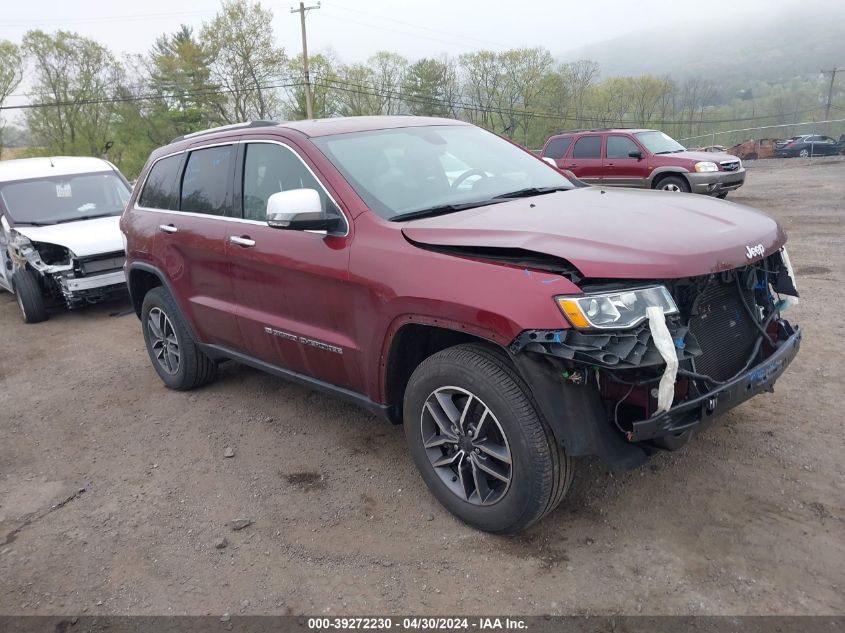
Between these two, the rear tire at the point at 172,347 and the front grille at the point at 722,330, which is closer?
the front grille at the point at 722,330

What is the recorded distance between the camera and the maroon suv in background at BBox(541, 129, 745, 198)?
13.6 metres

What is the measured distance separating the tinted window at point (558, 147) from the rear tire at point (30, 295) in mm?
11167

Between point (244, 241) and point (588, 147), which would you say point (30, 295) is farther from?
point (588, 147)

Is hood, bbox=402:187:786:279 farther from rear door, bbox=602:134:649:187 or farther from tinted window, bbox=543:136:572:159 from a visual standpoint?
tinted window, bbox=543:136:572:159

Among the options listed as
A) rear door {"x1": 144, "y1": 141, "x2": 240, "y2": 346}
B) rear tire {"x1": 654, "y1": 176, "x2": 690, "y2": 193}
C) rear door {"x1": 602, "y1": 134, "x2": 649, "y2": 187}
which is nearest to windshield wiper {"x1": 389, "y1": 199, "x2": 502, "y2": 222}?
rear door {"x1": 144, "y1": 141, "x2": 240, "y2": 346}

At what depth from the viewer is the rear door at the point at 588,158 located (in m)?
14.7

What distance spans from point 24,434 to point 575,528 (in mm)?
4021

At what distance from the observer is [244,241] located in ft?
12.9

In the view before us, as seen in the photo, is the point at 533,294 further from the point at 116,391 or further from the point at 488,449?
the point at 116,391

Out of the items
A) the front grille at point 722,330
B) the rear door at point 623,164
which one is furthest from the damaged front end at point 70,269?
the rear door at point 623,164

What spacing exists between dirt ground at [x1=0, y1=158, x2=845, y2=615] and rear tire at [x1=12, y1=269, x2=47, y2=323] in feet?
11.7

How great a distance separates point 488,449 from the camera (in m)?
2.94

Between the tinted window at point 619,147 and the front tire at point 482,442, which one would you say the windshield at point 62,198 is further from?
the tinted window at point 619,147

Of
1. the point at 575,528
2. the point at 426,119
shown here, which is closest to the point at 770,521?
the point at 575,528
